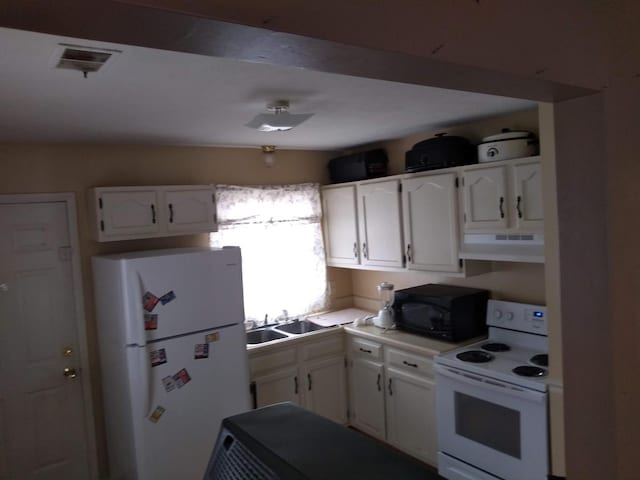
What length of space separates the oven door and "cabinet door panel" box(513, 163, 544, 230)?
2.91ft

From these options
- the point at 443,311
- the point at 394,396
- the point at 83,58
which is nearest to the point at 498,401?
the point at 443,311

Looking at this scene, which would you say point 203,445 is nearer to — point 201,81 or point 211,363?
point 211,363

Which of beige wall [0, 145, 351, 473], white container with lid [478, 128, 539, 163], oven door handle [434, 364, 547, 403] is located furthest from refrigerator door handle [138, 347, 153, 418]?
white container with lid [478, 128, 539, 163]

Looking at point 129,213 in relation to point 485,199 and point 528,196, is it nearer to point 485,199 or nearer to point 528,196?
Answer: point 485,199

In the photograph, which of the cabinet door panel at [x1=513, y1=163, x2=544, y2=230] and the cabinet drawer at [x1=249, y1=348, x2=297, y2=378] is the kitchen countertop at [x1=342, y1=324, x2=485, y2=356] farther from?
the cabinet door panel at [x1=513, y1=163, x2=544, y2=230]

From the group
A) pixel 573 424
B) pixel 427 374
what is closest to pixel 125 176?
pixel 427 374

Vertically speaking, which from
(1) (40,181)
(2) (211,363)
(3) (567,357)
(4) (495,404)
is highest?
(1) (40,181)

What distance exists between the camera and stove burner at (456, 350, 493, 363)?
8.85ft

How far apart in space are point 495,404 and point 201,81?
2.17 metres

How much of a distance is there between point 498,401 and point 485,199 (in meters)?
1.15

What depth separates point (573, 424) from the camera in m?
1.25

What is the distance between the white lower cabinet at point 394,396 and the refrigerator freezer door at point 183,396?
93 centimetres

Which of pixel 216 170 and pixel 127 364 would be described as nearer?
pixel 127 364

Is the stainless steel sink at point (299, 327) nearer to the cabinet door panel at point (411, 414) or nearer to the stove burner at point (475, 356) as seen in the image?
the cabinet door panel at point (411, 414)
